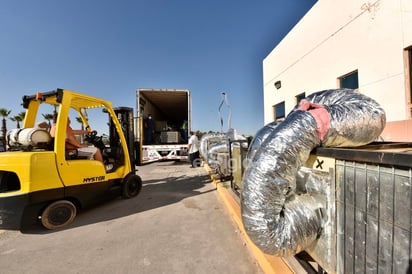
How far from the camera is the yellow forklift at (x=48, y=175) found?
3398 mm

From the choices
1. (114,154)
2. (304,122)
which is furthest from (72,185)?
(304,122)

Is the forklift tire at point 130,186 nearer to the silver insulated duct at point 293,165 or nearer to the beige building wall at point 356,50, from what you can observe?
the silver insulated duct at point 293,165

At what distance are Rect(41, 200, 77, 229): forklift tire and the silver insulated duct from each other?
359cm

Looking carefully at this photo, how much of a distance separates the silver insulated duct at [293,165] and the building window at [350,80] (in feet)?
15.2

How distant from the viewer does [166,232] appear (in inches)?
139

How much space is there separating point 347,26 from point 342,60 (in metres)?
0.85

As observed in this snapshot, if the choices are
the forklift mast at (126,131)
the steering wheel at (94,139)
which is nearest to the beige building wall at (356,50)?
the forklift mast at (126,131)

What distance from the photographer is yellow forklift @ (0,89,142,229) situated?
3398mm

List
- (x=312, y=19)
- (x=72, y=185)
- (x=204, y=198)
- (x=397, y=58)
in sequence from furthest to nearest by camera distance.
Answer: (x=312, y=19) → (x=204, y=198) → (x=397, y=58) → (x=72, y=185)

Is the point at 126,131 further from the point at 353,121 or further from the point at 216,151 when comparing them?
the point at 353,121

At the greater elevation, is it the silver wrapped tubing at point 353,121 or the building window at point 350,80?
the building window at point 350,80

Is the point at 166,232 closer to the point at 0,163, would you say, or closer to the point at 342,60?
the point at 0,163

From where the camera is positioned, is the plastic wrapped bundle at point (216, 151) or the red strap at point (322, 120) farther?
the plastic wrapped bundle at point (216, 151)

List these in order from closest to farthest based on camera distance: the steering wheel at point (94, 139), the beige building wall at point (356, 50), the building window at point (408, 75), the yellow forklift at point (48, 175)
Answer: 1. the yellow forklift at point (48, 175)
2. the building window at point (408, 75)
3. the beige building wall at point (356, 50)
4. the steering wheel at point (94, 139)
